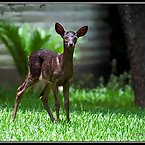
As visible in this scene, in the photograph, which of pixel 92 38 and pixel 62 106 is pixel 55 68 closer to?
pixel 62 106

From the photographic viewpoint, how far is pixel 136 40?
324 inches

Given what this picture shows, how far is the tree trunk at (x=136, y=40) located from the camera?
8.09 meters

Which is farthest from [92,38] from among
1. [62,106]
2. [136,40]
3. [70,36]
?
[70,36]

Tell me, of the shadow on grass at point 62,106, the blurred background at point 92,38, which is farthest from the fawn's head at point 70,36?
the blurred background at point 92,38

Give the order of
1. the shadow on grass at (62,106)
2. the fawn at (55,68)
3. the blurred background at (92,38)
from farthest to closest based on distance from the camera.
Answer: the blurred background at (92,38)
the shadow on grass at (62,106)
the fawn at (55,68)

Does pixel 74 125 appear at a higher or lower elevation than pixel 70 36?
lower

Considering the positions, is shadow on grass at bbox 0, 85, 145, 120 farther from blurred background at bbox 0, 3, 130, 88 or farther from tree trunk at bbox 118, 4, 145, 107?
blurred background at bbox 0, 3, 130, 88

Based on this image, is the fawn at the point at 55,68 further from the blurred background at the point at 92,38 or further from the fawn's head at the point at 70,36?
the blurred background at the point at 92,38

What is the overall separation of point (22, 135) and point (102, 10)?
611 cm

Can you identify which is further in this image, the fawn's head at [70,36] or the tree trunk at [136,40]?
the tree trunk at [136,40]

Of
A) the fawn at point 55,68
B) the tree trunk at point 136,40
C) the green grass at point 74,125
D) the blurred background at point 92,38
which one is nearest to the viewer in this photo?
the green grass at point 74,125

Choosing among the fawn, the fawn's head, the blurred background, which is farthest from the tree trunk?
the fawn's head

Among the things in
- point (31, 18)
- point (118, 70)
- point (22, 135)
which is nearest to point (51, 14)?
point (31, 18)

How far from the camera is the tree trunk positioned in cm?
809
